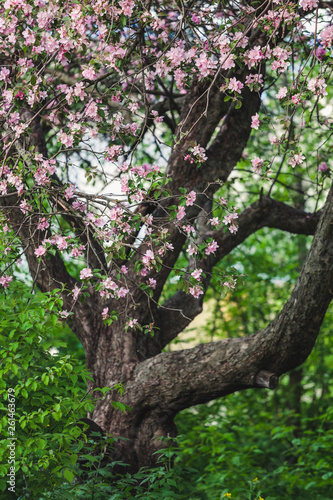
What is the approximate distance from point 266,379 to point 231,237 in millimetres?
1621

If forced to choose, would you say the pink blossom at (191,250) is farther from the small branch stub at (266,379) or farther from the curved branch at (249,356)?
the small branch stub at (266,379)

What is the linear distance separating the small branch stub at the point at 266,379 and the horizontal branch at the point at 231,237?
37.0 inches

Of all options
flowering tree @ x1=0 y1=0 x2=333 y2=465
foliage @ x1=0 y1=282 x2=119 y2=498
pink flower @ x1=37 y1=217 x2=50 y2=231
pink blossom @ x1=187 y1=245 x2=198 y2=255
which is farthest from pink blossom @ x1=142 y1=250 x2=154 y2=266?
pink flower @ x1=37 y1=217 x2=50 y2=231

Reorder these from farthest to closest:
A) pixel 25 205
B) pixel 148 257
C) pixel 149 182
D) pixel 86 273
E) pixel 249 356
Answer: pixel 149 182
pixel 249 356
pixel 25 205
pixel 148 257
pixel 86 273

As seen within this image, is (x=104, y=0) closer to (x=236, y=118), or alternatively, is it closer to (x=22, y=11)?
(x=22, y=11)

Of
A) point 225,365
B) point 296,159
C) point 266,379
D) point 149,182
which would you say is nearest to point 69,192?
point 149,182

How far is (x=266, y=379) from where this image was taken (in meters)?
3.60

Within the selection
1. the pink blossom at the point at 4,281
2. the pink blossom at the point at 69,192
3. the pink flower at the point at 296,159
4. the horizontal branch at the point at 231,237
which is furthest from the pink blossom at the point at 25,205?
the pink flower at the point at 296,159

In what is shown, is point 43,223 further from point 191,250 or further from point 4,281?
point 191,250

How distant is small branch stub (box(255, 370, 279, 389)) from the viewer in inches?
141

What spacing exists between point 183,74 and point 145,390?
2224mm

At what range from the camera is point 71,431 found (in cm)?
277

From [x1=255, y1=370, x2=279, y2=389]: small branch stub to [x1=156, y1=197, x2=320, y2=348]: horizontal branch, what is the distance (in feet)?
3.08

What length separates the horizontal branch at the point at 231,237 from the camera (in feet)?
15.3
